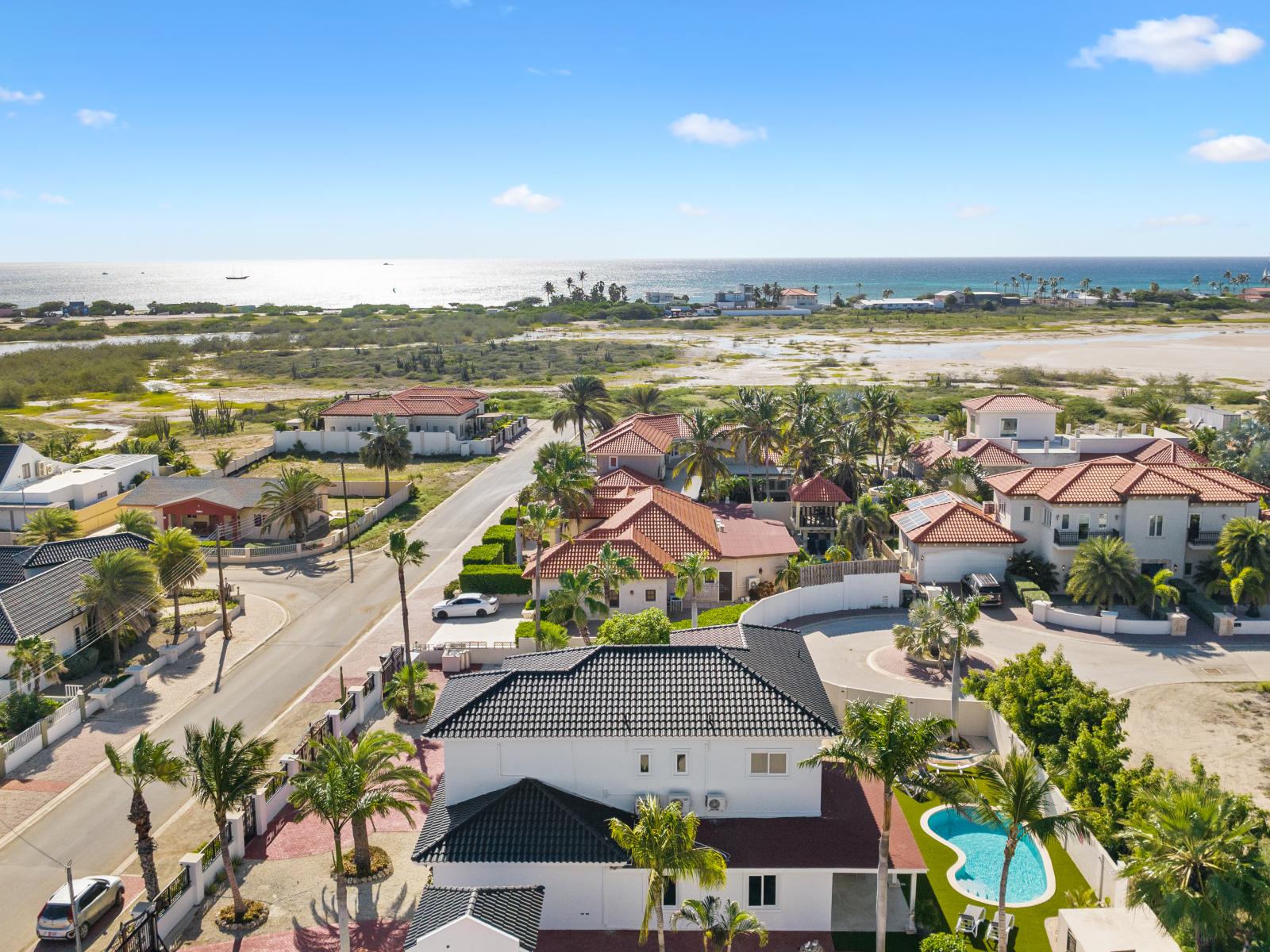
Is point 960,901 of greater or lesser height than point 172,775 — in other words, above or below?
below

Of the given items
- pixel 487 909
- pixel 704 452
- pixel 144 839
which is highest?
pixel 704 452

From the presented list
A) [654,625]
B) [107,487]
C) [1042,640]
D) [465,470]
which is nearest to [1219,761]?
[1042,640]

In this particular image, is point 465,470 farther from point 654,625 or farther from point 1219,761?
point 1219,761

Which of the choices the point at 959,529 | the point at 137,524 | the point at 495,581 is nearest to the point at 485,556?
the point at 495,581

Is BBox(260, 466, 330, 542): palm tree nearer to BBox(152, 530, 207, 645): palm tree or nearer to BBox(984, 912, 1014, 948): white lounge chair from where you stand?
BBox(152, 530, 207, 645): palm tree

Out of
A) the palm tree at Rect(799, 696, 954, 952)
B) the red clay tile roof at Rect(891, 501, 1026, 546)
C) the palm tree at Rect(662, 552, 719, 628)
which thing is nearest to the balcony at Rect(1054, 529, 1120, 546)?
the red clay tile roof at Rect(891, 501, 1026, 546)

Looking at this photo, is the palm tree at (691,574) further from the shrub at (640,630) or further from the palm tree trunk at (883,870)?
the palm tree trunk at (883,870)

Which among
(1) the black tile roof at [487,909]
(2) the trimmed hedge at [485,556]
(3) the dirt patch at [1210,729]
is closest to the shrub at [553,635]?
(2) the trimmed hedge at [485,556]

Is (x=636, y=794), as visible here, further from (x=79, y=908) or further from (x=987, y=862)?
(x=79, y=908)
